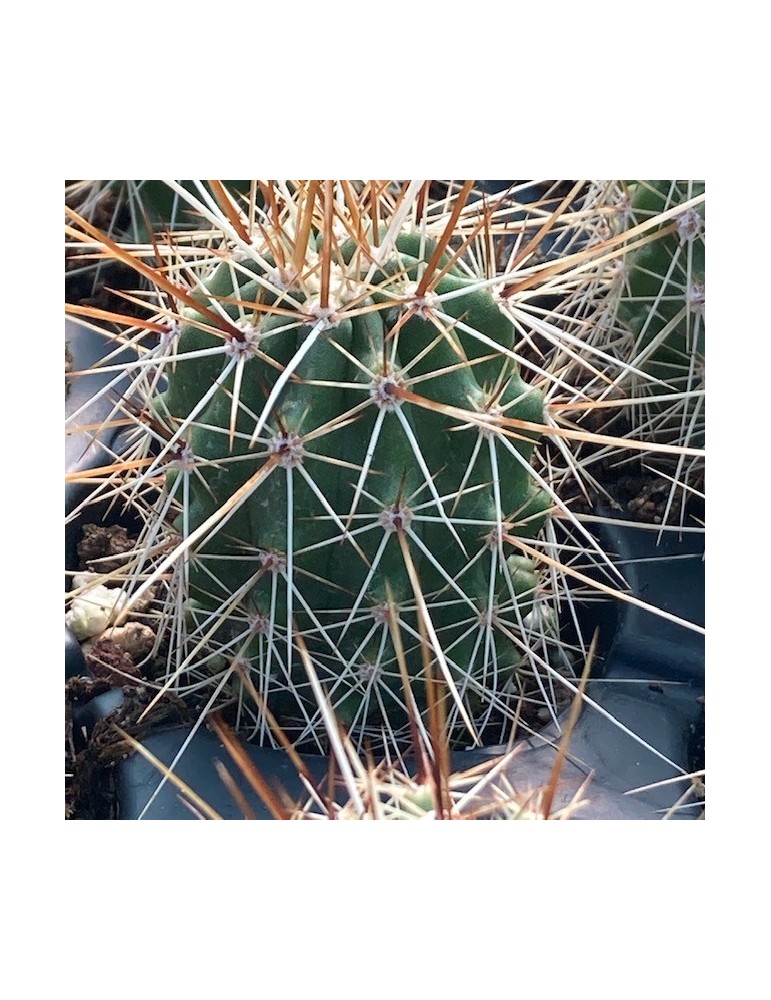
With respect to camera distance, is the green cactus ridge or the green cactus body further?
the green cactus body

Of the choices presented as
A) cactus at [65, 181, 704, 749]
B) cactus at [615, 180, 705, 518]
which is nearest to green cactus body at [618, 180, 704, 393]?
cactus at [615, 180, 705, 518]

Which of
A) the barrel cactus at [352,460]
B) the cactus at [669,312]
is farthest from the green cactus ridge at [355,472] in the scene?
the cactus at [669,312]

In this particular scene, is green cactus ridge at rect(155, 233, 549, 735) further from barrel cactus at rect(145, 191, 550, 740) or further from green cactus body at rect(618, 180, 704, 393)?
green cactus body at rect(618, 180, 704, 393)

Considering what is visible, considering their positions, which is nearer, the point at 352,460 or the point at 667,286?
the point at 352,460

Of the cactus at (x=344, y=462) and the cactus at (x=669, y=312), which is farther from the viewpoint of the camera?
the cactus at (x=669, y=312)

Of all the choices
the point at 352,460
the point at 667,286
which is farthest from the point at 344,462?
the point at 667,286

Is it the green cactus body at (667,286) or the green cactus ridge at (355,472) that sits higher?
the green cactus body at (667,286)

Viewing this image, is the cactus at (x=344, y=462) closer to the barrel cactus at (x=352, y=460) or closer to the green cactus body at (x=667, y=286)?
the barrel cactus at (x=352, y=460)

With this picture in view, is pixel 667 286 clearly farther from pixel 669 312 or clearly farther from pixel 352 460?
pixel 352 460
